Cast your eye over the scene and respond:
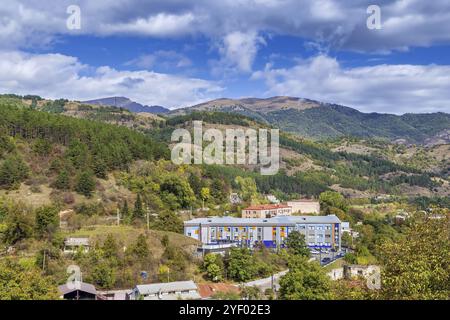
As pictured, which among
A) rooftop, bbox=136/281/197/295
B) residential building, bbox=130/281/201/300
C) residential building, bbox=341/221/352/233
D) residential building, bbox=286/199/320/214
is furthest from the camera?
residential building, bbox=286/199/320/214

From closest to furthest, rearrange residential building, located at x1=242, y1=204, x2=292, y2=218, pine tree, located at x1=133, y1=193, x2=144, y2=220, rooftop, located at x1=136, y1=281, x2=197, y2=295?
rooftop, located at x1=136, y1=281, x2=197, y2=295 → pine tree, located at x1=133, y1=193, x2=144, y2=220 → residential building, located at x1=242, y1=204, x2=292, y2=218

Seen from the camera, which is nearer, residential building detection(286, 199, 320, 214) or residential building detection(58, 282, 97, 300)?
residential building detection(58, 282, 97, 300)

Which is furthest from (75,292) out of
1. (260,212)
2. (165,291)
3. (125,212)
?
(260,212)

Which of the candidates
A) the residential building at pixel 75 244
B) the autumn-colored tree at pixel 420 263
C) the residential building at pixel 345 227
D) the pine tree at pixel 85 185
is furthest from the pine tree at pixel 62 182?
the autumn-colored tree at pixel 420 263

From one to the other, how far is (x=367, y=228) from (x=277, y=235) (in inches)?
428

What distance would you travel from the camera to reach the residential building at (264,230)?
39.2 metres

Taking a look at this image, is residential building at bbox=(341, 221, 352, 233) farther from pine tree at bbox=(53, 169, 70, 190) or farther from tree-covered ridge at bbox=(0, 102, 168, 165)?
pine tree at bbox=(53, 169, 70, 190)

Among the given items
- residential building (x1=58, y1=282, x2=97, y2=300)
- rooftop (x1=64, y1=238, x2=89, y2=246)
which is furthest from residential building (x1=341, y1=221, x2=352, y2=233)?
residential building (x1=58, y1=282, x2=97, y2=300)

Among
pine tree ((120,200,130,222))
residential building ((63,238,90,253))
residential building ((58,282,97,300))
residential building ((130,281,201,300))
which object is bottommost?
residential building ((130,281,201,300))

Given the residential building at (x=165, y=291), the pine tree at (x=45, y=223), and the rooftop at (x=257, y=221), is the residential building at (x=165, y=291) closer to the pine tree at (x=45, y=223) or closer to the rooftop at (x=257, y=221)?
the pine tree at (x=45, y=223)

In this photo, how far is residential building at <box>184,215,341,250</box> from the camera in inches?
1544

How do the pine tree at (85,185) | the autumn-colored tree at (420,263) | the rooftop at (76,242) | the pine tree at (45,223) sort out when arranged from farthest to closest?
the pine tree at (85,185) < the pine tree at (45,223) < the rooftop at (76,242) < the autumn-colored tree at (420,263)

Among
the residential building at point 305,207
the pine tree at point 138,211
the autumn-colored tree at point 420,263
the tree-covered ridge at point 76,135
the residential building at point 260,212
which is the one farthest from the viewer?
the residential building at point 305,207

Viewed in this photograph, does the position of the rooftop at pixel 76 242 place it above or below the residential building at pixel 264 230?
above
